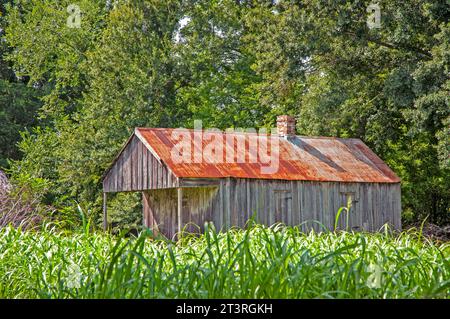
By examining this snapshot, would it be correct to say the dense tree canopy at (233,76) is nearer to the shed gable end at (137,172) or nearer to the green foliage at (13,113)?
the green foliage at (13,113)

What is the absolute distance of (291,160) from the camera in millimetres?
28000

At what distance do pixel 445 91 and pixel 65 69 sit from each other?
22569 millimetres

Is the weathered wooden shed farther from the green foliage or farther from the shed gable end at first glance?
the green foliage

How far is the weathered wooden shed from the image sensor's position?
25.5 m

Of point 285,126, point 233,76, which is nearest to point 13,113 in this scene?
point 233,76

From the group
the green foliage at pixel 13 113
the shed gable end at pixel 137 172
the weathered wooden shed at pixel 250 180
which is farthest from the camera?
the green foliage at pixel 13 113

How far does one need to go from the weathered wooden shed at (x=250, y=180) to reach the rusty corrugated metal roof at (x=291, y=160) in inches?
1.3

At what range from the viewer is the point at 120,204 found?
36156mm

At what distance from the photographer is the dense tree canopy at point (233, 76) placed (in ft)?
95.2

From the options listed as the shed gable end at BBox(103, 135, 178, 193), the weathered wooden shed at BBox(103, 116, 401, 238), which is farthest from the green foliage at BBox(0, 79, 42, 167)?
the weathered wooden shed at BBox(103, 116, 401, 238)

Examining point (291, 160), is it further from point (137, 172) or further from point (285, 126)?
point (137, 172)

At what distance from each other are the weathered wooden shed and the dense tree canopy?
2.44 metres

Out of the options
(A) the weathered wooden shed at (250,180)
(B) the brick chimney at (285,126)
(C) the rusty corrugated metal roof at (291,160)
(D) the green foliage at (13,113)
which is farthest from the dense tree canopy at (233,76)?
(A) the weathered wooden shed at (250,180)

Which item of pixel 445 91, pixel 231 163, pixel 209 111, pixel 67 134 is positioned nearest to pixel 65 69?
pixel 67 134
